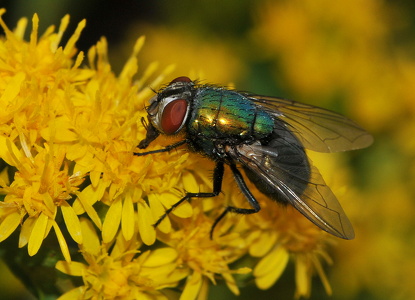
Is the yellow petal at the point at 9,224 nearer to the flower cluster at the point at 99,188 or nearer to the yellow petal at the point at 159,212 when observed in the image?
the flower cluster at the point at 99,188

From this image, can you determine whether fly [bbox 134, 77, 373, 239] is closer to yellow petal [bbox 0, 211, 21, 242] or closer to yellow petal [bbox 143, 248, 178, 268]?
yellow petal [bbox 143, 248, 178, 268]

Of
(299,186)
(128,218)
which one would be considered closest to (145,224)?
(128,218)

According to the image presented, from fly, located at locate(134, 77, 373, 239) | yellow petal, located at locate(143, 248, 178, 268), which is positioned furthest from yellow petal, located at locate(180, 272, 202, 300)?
fly, located at locate(134, 77, 373, 239)

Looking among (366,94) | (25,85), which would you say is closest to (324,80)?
(366,94)

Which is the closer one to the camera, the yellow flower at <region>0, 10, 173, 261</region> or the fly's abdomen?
the yellow flower at <region>0, 10, 173, 261</region>

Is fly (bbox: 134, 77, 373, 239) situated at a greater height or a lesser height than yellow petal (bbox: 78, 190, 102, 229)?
greater

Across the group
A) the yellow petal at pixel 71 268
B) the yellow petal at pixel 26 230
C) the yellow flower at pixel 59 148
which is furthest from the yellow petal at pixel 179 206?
the yellow petal at pixel 26 230
